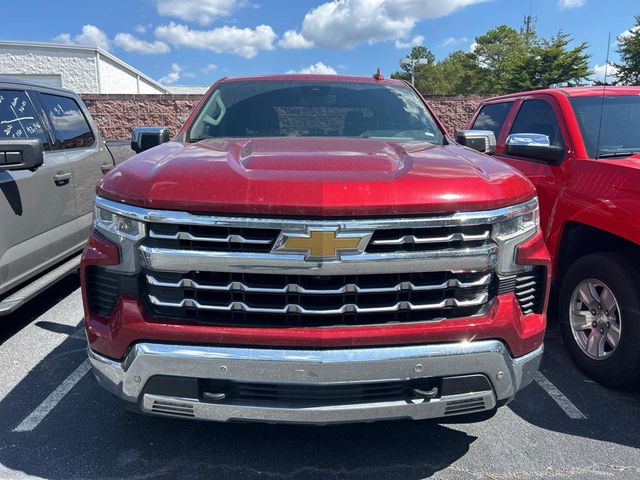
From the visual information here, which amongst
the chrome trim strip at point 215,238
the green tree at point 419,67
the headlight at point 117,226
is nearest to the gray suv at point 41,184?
the headlight at point 117,226

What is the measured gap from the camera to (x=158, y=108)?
16797 mm

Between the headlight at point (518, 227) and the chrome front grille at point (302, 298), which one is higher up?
the headlight at point (518, 227)

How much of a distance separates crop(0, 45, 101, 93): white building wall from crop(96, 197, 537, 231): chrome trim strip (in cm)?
2630

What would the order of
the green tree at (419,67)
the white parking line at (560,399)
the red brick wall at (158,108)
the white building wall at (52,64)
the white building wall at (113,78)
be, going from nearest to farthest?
the white parking line at (560,399), the red brick wall at (158,108), the white building wall at (52,64), the white building wall at (113,78), the green tree at (419,67)

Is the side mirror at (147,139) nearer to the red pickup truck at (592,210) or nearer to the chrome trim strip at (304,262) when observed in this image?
the chrome trim strip at (304,262)

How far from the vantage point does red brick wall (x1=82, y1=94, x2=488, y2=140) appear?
16688 millimetres

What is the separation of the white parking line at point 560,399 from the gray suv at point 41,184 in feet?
12.2

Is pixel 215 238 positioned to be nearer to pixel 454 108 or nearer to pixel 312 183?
pixel 312 183

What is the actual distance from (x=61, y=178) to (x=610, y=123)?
4.74 metres

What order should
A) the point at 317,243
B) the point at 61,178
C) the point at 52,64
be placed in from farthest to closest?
the point at 52,64, the point at 61,178, the point at 317,243

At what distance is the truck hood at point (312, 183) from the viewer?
2.05m

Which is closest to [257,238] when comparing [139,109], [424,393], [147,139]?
[424,393]

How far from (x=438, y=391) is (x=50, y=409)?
234 centimetres

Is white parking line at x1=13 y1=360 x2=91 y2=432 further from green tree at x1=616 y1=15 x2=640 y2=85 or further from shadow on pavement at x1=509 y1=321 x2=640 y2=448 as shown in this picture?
green tree at x1=616 y1=15 x2=640 y2=85
